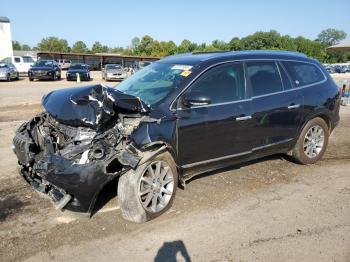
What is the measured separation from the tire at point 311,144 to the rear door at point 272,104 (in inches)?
11.5

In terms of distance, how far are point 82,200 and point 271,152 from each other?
3117 millimetres

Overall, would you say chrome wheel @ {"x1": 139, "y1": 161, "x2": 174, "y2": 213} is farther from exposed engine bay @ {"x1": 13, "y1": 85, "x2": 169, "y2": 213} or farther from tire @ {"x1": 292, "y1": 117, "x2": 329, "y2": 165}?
tire @ {"x1": 292, "y1": 117, "x2": 329, "y2": 165}

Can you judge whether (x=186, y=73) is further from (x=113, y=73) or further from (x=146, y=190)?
(x=113, y=73)

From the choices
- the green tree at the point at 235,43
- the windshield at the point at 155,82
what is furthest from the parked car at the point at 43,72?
the green tree at the point at 235,43

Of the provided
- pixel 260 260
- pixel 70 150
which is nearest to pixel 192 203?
pixel 260 260

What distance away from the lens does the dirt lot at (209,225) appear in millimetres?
3652

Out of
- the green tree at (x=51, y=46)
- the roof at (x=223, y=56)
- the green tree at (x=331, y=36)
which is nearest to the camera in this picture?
the roof at (x=223, y=56)

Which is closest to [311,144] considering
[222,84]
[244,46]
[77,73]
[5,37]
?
[222,84]

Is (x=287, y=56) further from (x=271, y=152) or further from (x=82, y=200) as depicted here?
(x=82, y=200)

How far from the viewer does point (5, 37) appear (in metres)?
63.7

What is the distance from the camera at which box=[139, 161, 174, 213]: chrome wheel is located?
14.0ft

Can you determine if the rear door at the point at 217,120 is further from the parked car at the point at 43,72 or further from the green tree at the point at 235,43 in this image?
the green tree at the point at 235,43

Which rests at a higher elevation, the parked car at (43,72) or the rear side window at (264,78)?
the rear side window at (264,78)

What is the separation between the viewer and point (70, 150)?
396 centimetres
